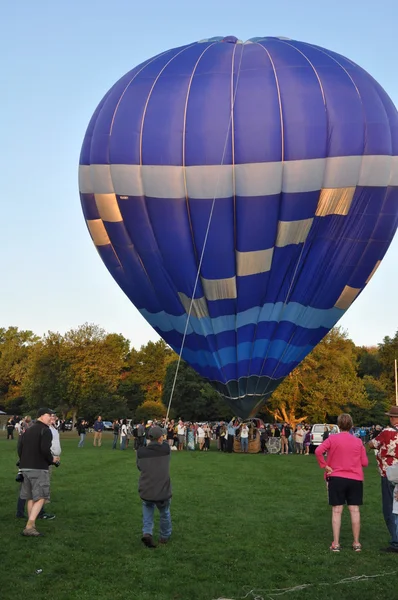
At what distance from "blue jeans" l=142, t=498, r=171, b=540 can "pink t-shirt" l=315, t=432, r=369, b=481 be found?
6.41ft

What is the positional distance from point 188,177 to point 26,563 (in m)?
12.1

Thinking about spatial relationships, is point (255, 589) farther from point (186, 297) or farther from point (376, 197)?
point (376, 197)

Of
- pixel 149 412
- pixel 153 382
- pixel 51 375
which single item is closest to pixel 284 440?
pixel 51 375

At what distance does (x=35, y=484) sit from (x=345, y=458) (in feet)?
12.5

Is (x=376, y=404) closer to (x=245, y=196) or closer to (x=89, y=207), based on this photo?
(x=89, y=207)

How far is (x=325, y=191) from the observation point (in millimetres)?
18594

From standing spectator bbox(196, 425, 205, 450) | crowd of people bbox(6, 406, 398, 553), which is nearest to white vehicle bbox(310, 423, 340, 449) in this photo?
standing spectator bbox(196, 425, 205, 450)

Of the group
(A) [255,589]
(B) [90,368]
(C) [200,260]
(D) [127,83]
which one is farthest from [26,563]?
(B) [90,368]

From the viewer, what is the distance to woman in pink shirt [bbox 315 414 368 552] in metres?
8.46

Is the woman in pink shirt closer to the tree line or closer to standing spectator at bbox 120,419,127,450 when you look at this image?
standing spectator at bbox 120,419,127,450

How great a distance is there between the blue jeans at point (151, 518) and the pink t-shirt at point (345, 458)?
1.95 m

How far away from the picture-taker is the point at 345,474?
28.0ft

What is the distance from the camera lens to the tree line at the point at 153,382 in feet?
160

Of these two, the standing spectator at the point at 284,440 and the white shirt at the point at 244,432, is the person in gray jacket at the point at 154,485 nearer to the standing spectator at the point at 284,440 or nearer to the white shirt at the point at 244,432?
the white shirt at the point at 244,432
